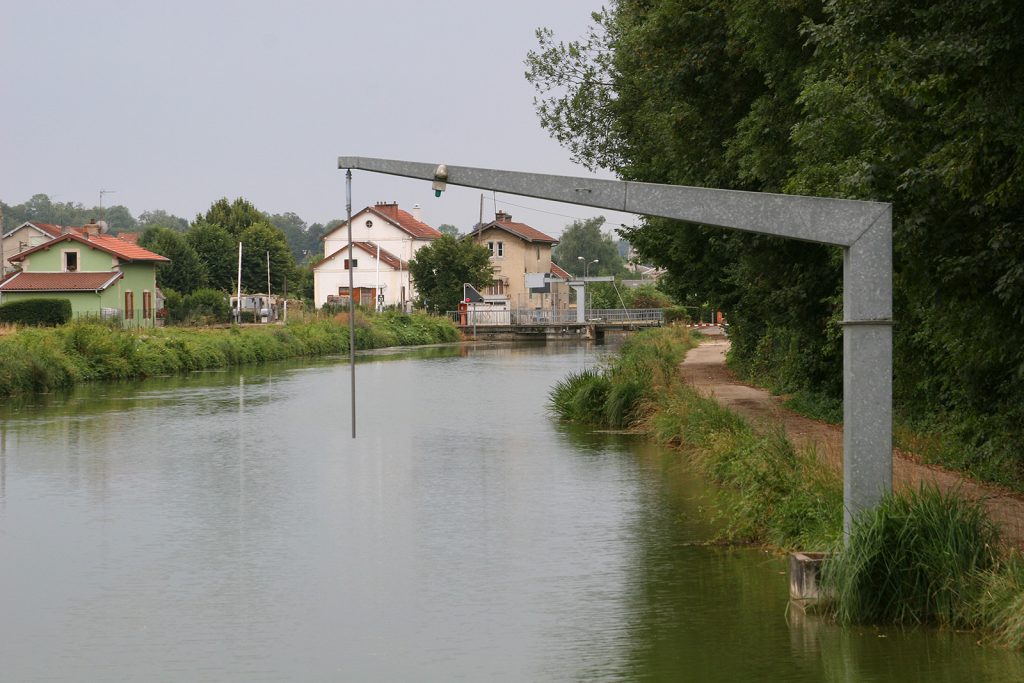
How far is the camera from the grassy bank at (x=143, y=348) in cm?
3634

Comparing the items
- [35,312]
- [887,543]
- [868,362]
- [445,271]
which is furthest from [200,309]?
[887,543]

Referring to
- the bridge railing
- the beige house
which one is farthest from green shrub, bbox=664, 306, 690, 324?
the beige house

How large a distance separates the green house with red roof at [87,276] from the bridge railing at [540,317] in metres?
25.1

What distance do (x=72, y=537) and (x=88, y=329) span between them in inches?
1106

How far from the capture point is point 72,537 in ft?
50.0

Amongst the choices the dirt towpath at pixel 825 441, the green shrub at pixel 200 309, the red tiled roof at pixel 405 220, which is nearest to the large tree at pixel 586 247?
the red tiled roof at pixel 405 220

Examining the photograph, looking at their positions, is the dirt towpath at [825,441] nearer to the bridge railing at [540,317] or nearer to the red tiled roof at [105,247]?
the red tiled roof at [105,247]

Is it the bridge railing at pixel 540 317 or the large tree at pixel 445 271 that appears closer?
the bridge railing at pixel 540 317

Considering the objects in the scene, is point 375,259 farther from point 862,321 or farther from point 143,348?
point 862,321

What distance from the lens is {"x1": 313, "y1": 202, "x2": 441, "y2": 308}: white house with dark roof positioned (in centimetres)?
9669

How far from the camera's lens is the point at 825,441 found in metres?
17.6

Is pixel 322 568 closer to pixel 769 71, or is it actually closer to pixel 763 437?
pixel 763 437

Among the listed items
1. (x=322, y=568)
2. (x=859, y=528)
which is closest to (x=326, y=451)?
(x=322, y=568)

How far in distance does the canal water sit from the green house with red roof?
3885 centimetres
